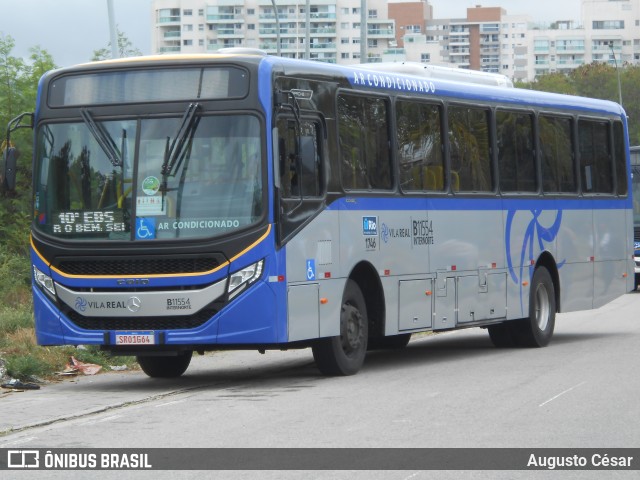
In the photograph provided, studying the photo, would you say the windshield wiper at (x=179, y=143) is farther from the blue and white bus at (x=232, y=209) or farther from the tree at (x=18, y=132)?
the tree at (x=18, y=132)

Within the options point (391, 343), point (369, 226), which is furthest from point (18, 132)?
point (369, 226)

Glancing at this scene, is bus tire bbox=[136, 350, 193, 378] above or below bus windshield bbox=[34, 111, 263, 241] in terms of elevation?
below

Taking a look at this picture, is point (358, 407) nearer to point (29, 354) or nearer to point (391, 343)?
point (29, 354)

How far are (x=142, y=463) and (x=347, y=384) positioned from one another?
5588 mm

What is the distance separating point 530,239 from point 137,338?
7709mm

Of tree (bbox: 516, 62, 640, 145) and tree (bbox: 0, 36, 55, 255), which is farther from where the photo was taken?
tree (bbox: 516, 62, 640, 145)

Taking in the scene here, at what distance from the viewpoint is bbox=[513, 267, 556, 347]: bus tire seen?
2130 centimetres

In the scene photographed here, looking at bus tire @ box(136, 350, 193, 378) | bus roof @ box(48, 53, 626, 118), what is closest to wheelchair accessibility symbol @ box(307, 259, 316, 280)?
bus roof @ box(48, 53, 626, 118)

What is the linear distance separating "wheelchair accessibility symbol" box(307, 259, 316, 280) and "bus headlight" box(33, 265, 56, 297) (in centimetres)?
261

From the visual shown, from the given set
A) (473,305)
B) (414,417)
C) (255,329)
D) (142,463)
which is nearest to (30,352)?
(255,329)

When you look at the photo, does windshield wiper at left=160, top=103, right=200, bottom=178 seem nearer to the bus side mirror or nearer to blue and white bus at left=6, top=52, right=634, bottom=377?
blue and white bus at left=6, top=52, right=634, bottom=377

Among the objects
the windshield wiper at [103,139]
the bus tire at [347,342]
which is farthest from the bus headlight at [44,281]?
the bus tire at [347,342]

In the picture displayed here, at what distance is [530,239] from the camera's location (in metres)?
21.3

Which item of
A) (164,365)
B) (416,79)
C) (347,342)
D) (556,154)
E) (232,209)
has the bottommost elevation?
(164,365)
